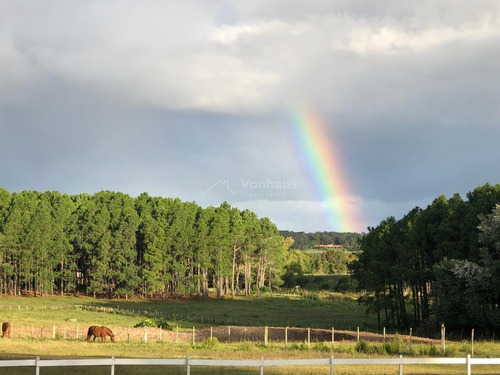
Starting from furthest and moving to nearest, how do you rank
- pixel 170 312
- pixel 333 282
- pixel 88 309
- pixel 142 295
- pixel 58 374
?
1. pixel 333 282
2. pixel 142 295
3. pixel 170 312
4. pixel 88 309
5. pixel 58 374

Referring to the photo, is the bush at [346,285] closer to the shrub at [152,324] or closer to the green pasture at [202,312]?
the green pasture at [202,312]

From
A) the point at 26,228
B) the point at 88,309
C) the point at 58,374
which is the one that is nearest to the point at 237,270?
the point at 26,228

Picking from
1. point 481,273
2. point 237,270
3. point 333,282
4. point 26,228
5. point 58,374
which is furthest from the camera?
point 333,282

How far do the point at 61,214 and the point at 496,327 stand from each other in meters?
94.1

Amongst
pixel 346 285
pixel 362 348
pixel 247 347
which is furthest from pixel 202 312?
pixel 362 348

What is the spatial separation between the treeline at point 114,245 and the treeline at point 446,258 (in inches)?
2152

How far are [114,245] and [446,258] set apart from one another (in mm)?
81845

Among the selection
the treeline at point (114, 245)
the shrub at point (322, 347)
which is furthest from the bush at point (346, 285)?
the shrub at point (322, 347)

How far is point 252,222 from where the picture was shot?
155875 mm

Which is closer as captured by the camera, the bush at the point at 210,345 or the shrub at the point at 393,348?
the shrub at the point at 393,348

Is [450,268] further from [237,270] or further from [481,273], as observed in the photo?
[237,270]

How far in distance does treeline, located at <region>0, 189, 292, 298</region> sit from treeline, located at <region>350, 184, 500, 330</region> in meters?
54.7

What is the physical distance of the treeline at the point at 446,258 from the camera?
172 feet

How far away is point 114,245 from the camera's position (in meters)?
125
